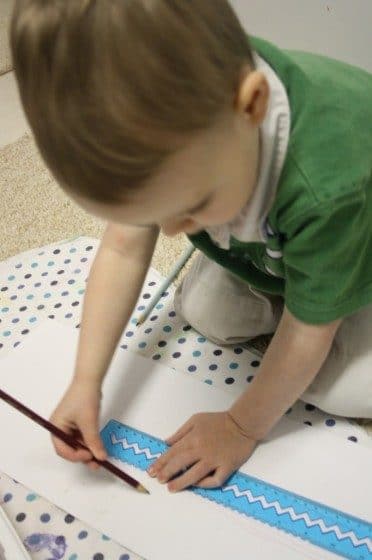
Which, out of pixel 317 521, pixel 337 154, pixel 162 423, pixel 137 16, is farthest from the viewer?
pixel 162 423

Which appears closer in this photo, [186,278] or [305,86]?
[305,86]

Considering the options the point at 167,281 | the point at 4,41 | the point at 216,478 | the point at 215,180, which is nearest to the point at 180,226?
the point at 215,180

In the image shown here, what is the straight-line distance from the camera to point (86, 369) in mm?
642

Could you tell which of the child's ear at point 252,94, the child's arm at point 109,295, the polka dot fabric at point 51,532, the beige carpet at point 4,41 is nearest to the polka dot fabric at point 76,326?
the polka dot fabric at point 51,532

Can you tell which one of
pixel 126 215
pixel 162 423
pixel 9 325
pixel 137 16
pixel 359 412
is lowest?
pixel 9 325

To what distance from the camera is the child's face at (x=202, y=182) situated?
384 millimetres

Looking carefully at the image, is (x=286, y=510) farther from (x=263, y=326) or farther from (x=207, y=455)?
(x=263, y=326)

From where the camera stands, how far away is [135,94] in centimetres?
35

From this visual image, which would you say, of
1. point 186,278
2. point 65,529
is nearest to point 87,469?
point 65,529

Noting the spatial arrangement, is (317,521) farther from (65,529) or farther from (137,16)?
(137,16)

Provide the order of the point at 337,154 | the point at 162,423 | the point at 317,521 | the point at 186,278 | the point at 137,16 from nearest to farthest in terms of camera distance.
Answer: the point at 137,16 → the point at 337,154 → the point at 317,521 → the point at 162,423 → the point at 186,278

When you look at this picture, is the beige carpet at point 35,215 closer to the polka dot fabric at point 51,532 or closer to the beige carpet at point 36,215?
the beige carpet at point 36,215

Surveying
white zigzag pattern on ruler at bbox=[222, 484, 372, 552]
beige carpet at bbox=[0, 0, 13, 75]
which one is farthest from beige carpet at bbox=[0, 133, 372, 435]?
beige carpet at bbox=[0, 0, 13, 75]

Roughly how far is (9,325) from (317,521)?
48cm
